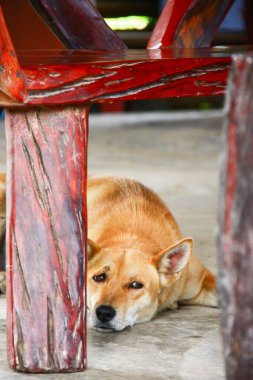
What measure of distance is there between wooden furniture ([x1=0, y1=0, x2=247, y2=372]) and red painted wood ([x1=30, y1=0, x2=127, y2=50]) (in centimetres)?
131

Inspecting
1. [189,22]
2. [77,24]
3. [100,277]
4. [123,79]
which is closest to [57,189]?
[123,79]

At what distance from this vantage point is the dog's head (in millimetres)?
3514

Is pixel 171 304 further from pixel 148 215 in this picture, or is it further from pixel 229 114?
pixel 229 114

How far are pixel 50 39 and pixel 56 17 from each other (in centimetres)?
57

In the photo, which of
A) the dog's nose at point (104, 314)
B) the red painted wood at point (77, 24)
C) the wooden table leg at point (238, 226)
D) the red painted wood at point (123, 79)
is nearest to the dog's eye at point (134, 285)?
the dog's nose at point (104, 314)

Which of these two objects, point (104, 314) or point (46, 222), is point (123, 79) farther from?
point (104, 314)

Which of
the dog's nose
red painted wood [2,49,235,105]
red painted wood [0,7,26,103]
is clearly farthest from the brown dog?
red painted wood [0,7,26,103]

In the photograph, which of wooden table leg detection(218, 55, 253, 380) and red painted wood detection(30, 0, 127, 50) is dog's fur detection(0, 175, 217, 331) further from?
wooden table leg detection(218, 55, 253, 380)

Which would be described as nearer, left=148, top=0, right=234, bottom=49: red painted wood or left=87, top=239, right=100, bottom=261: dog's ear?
left=87, top=239, right=100, bottom=261: dog's ear

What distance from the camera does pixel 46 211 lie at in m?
2.79

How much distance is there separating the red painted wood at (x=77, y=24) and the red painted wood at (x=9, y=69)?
1561 millimetres

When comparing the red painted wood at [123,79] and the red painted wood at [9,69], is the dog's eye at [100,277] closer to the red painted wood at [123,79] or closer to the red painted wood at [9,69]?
the red painted wood at [123,79]

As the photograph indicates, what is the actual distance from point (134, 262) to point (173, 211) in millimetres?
1776

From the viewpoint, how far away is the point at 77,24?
4156 millimetres
